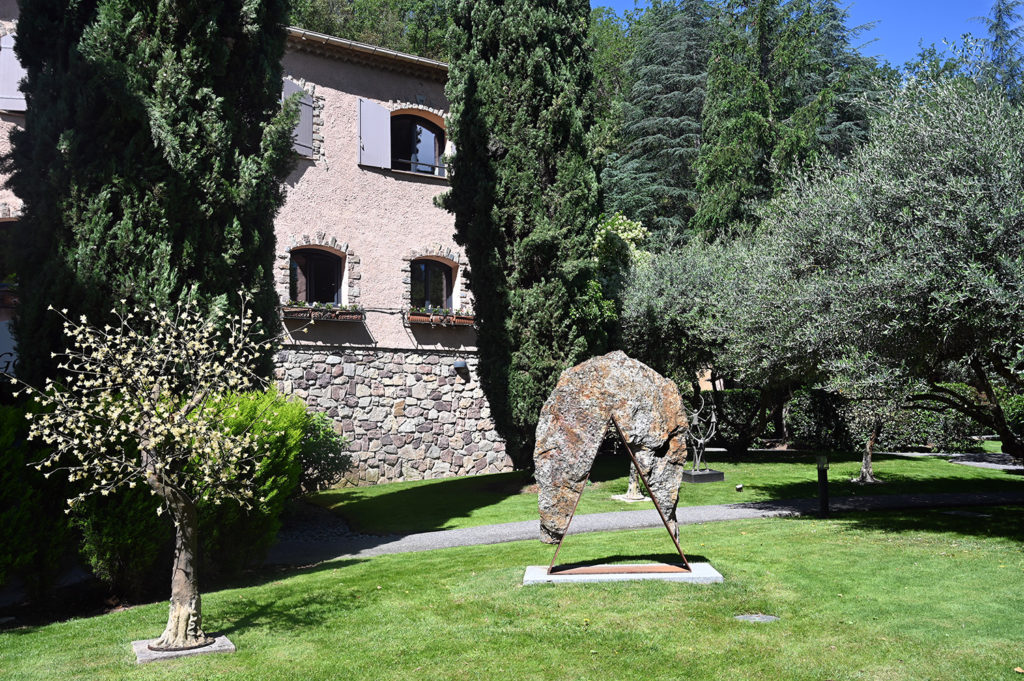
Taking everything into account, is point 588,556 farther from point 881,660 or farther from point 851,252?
point 851,252

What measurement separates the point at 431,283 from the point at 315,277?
2.83 meters

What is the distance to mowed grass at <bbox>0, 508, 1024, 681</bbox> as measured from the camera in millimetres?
5496

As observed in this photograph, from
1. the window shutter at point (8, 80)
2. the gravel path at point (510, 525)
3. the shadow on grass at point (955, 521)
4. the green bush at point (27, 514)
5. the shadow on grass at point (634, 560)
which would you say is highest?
the window shutter at point (8, 80)

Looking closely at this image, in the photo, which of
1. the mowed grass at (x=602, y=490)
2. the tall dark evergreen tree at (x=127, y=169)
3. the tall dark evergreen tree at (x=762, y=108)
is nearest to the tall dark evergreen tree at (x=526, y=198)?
the mowed grass at (x=602, y=490)

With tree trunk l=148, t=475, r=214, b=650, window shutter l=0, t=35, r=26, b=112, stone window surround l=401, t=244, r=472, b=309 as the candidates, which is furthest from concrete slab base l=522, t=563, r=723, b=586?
window shutter l=0, t=35, r=26, b=112

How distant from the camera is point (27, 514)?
739 centimetres

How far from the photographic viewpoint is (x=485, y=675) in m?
5.41

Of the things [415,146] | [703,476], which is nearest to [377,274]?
[415,146]

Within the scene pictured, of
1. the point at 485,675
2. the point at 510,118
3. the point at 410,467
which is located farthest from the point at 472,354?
the point at 485,675

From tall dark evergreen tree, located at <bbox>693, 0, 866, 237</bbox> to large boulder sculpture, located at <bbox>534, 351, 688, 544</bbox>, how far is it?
1840cm

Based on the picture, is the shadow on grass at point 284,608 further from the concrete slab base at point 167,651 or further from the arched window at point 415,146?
the arched window at point 415,146

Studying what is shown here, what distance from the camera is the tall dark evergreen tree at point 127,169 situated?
29.5ft

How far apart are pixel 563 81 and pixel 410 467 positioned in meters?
9.07

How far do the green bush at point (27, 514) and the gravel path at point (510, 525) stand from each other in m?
2.96
